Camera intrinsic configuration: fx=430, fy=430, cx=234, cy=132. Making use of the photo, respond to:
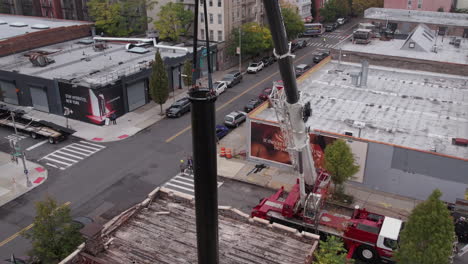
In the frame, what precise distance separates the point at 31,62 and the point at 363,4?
75.1 m

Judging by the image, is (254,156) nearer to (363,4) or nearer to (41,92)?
(41,92)

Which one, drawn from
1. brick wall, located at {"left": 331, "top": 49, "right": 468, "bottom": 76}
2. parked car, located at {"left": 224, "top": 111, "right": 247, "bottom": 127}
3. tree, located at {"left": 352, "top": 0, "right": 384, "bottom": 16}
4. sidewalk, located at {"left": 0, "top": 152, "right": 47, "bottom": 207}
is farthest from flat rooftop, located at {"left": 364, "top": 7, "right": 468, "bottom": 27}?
sidewalk, located at {"left": 0, "top": 152, "right": 47, "bottom": 207}

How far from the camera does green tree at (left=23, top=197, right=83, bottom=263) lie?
22.0 m

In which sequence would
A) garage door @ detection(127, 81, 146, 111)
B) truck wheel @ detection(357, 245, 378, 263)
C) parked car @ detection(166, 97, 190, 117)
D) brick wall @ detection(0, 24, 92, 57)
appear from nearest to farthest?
truck wheel @ detection(357, 245, 378, 263), parked car @ detection(166, 97, 190, 117), garage door @ detection(127, 81, 146, 111), brick wall @ detection(0, 24, 92, 57)

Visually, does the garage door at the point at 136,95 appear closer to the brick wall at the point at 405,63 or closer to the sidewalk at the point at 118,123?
the sidewalk at the point at 118,123

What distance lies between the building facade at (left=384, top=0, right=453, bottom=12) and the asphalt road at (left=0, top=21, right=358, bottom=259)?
59.0 metres

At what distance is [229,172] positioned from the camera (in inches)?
1446

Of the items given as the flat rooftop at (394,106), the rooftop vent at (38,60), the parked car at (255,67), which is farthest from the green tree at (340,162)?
the rooftop vent at (38,60)

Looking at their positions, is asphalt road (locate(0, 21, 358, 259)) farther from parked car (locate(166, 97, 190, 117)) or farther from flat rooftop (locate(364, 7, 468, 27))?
flat rooftop (locate(364, 7, 468, 27))

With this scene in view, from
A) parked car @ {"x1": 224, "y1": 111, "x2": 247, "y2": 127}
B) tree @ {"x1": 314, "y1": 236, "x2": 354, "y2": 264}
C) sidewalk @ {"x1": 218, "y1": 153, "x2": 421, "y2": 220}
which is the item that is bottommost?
sidewalk @ {"x1": 218, "y1": 153, "x2": 421, "y2": 220}

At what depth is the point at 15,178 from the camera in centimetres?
3581

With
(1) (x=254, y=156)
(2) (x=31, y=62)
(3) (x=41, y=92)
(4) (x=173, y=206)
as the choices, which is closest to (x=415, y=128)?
(1) (x=254, y=156)

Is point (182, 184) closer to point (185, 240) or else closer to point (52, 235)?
point (52, 235)

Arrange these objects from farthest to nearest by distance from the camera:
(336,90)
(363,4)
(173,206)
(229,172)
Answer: (363,4)
(336,90)
(229,172)
(173,206)
